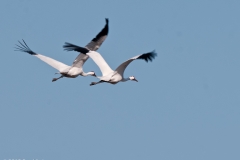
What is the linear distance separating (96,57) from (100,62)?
0.25 metres

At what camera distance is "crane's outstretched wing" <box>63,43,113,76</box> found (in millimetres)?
35812

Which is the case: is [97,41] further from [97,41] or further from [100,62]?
[100,62]

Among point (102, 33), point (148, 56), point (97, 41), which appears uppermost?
point (102, 33)

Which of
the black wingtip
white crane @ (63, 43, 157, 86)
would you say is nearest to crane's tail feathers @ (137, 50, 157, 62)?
white crane @ (63, 43, 157, 86)

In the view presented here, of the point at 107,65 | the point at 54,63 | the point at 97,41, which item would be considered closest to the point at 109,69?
the point at 107,65

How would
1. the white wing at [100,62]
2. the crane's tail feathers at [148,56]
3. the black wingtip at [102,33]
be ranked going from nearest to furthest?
the crane's tail feathers at [148,56]
the white wing at [100,62]
the black wingtip at [102,33]

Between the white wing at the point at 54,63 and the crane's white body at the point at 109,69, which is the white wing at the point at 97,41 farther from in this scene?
the white wing at the point at 54,63

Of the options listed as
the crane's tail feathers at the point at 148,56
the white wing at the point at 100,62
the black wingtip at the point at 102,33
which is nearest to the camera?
the crane's tail feathers at the point at 148,56

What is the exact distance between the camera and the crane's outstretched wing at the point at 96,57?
117ft

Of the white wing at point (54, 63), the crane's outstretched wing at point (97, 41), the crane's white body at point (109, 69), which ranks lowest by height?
the crane's white body at point (109, 69)

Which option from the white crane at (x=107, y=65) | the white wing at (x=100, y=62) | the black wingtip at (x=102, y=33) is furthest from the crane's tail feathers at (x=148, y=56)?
the black wingtip at (x=102, y=33)

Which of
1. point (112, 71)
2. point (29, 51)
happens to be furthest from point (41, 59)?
point (112, 71)

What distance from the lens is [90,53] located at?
36.7 m

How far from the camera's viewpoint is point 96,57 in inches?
1436
